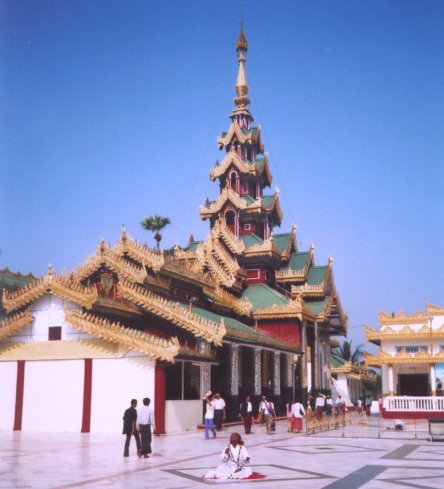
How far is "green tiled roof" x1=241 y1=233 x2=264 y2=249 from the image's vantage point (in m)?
48.3

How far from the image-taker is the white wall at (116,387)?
27000mm

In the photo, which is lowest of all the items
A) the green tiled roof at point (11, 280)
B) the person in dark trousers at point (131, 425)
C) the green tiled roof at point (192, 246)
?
the person in dark trousers at point (131, 425)

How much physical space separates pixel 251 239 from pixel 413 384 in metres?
14.8

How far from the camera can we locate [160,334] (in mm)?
31516

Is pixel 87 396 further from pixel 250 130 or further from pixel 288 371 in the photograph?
pixel 250 130

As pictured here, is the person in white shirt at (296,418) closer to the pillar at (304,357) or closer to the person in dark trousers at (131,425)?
the person in dark trousers at (131,425)

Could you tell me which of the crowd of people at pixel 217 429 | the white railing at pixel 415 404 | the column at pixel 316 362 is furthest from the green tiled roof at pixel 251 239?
the crowd of people at pixel 217 429

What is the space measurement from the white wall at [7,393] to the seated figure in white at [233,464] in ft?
57.4

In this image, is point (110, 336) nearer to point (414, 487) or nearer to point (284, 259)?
point (414, 487)

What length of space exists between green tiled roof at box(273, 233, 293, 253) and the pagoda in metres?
2.05

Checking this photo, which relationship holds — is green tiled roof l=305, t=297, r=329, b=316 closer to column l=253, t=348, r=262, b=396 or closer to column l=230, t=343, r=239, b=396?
column l=253, t=348, r=262, b=396

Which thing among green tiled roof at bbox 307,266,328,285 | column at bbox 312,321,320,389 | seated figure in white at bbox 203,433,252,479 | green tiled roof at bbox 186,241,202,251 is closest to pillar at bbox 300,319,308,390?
column at bbox 312,321,320,389

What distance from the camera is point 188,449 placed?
2039 centimetres

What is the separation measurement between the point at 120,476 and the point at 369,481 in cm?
507
